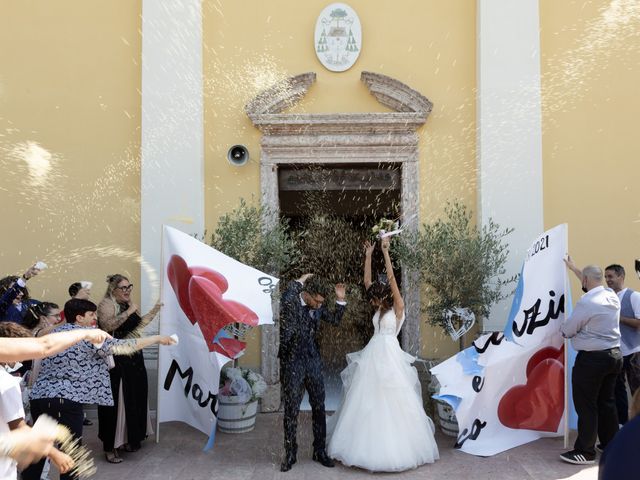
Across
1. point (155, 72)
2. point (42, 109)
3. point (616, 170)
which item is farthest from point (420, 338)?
point (42, 109)

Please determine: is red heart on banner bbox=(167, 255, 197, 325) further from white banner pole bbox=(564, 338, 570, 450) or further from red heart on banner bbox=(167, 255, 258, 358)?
white banner pole bbox=(564, 338, 570, 450)

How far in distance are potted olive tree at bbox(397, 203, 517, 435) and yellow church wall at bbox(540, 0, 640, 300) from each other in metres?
0.96

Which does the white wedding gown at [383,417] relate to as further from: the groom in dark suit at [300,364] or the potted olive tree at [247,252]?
the potted olive tree at [247,252]

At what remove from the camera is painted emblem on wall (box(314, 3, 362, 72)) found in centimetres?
688

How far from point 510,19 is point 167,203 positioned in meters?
4.74

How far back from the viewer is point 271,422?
622 centimetres

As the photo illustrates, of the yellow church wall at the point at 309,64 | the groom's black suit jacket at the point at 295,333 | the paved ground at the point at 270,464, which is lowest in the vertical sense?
the paved ground at the point at 270,464

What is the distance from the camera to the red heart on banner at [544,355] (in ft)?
16.6

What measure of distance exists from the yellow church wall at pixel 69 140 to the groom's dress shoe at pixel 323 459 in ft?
11.5

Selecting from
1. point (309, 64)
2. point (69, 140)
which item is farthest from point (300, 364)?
point (69, 140)

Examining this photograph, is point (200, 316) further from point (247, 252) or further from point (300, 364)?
point (247, 252)

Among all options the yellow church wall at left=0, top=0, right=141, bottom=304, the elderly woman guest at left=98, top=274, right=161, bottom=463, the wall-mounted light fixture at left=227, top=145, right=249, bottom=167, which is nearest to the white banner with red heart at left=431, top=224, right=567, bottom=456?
the elderly woman guest at left=98, top=274, right=161, bottom=463

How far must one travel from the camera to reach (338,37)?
689cm

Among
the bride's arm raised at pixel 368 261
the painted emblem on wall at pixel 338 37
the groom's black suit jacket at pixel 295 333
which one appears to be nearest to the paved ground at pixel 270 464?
the groom's black suit jacket at pixel 295 333
